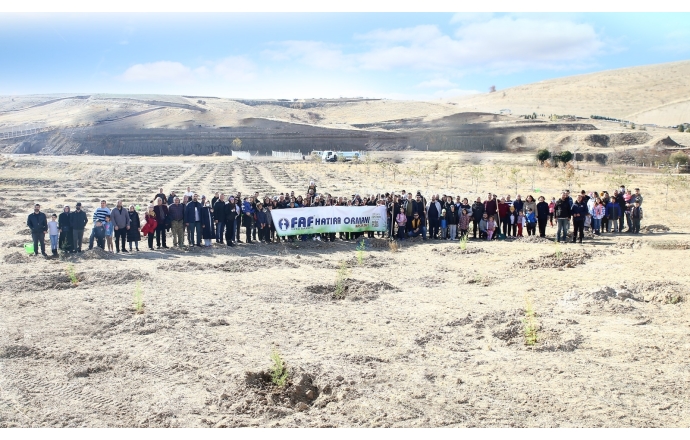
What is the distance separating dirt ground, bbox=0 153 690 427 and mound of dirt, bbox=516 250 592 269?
61mm

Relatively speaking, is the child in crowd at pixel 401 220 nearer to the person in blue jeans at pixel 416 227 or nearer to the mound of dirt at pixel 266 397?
the person in blue jeans at pixel 416 227

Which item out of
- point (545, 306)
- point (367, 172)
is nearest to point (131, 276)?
point (545, 306)

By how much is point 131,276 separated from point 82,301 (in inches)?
74.4

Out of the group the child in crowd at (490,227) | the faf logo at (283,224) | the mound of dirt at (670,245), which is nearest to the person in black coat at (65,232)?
the faf logo at (283,224)

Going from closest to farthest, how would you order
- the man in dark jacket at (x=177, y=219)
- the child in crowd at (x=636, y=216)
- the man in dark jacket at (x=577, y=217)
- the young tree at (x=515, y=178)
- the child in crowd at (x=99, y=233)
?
the child in crowd at (x=99, y=233)
the man in dark jacket at (x=177, y=219)
the man in dark jacket at (x=577, y=217)
the child in crowd at (x=636, y=216)
the young tree at (x=515, y=178)

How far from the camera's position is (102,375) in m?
7.73

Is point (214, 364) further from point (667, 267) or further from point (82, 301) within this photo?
point (667, 267)

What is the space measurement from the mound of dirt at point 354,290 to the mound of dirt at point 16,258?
25.8 feet

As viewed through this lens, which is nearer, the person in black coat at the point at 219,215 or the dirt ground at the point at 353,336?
the dirt ground at the point at 353,336

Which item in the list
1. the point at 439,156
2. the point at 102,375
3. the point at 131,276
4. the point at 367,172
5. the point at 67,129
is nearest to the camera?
the point at 102,375

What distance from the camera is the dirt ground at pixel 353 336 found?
6691 millimetres

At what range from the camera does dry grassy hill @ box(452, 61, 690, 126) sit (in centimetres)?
9019

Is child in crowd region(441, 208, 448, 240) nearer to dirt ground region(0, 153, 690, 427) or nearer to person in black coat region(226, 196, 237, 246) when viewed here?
dirt ground region(0, 153, 690, 427)

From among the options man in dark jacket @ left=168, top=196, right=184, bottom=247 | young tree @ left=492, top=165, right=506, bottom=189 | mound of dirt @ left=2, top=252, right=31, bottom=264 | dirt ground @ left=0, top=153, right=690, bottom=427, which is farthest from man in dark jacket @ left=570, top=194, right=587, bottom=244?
young tree @ left=492, top=165, right=506, bottom=189
